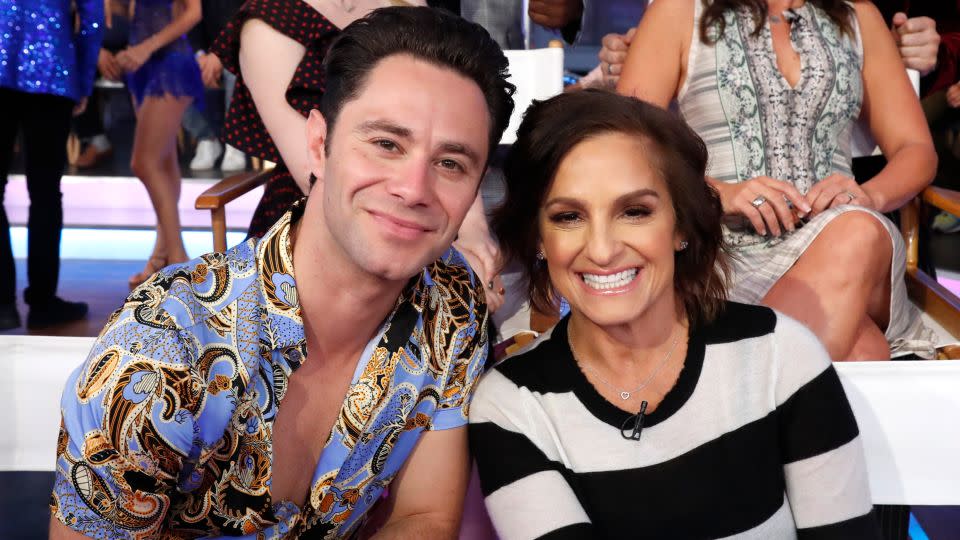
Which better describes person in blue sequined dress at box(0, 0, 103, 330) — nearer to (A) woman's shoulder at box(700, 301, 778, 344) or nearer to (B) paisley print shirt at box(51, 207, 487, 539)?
(B) paisley print shirt at box(51, 207, 487, 539)

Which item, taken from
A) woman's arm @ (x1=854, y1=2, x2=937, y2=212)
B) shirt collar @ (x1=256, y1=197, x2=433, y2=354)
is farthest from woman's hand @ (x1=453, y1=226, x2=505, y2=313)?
woman's arm @ (x1=854, y1=2, x2=937, y2=212)

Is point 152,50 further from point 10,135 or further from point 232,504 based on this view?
point 232,504

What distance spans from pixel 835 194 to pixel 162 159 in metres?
3.32

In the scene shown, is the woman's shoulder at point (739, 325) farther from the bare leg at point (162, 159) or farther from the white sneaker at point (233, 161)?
the white sneaker at point (233, 161)

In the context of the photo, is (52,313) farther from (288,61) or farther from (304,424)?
(304,424)

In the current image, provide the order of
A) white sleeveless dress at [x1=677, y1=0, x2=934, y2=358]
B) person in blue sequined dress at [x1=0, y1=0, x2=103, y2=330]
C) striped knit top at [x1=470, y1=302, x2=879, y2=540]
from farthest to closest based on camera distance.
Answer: person in blue sequined dress at [x1=0, y1=0, x2=103, y2=330], white sleeveless dress at [x1=677, y1=0, x2=934, y2=358], striped knit top at [x1=470, y1=302, x2=879, y2=540]

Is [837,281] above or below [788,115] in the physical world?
below

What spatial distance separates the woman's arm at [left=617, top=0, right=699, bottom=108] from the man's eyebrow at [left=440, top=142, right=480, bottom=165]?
0.90 metres

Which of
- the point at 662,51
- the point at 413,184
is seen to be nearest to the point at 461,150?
the point at 413,184

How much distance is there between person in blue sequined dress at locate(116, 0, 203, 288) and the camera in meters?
4.60

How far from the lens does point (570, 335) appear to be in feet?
5.48

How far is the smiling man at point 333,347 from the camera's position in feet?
4.19

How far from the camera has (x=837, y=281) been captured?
79.4 inches

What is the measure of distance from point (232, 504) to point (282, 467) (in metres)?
0.09
